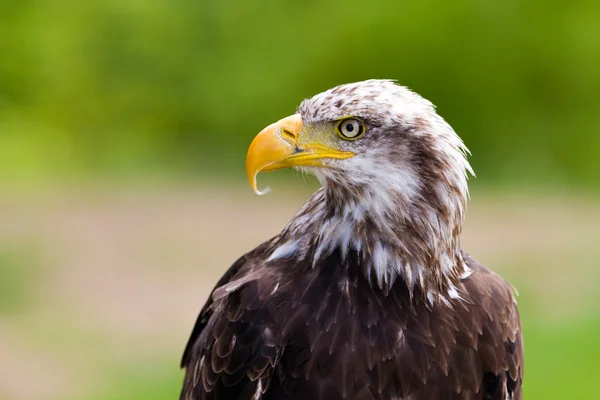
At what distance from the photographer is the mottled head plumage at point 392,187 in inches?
127

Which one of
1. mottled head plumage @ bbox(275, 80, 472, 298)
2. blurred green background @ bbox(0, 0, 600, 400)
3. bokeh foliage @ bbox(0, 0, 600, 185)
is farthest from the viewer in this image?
bokeh foliage @ bbox(0, 0, 600, 185)

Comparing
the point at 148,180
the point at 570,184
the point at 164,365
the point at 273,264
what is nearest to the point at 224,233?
the point at 148,180

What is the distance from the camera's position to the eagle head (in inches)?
127

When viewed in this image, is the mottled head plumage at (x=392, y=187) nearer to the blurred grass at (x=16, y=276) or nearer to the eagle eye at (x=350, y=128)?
the eagle eye at (x=350, y=128)

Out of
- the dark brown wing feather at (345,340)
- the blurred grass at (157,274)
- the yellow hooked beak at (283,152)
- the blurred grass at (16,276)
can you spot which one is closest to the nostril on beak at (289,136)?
the yellow hooked beak at (283,152)

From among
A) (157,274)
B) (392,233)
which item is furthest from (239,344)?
(157,274)

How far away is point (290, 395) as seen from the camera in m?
3.29

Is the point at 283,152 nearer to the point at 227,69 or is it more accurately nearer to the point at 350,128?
the point at 350,128

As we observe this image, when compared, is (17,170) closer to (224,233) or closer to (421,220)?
(224,233)

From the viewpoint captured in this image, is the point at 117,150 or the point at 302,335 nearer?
the point at 302,335

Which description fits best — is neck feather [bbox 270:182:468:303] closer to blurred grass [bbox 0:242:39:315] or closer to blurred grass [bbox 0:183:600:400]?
blurred grass [bbox 0:183:600:400]

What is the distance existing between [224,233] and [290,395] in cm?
681

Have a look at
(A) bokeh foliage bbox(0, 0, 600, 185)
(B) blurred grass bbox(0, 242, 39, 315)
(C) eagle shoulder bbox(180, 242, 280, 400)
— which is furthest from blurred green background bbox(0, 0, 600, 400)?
(C) eagle shoulder bbox(180, 242, 280, 400)

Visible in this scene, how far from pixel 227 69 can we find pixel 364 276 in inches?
354
